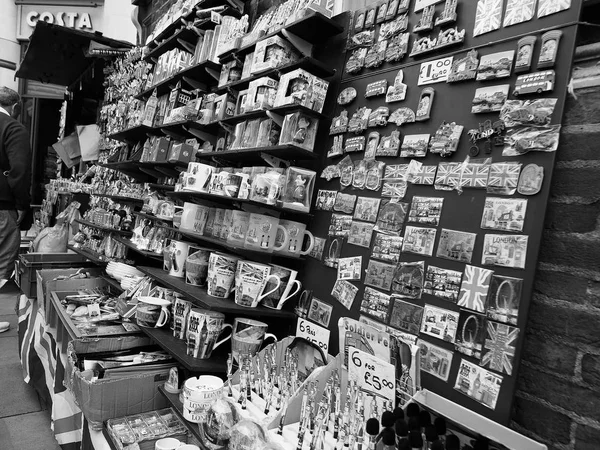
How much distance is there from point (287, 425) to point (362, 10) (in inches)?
57.2

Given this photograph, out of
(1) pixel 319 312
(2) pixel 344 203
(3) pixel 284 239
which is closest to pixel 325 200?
(2) pixel 344 203

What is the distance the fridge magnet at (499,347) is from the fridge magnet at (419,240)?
0.27m

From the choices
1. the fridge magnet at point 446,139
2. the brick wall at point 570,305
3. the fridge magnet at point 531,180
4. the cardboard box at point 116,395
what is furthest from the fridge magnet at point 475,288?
the cardboard box at point 116,395

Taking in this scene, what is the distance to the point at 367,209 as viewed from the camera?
4.76 feet

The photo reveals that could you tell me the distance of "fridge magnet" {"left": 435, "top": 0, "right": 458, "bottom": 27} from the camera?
4.10ft

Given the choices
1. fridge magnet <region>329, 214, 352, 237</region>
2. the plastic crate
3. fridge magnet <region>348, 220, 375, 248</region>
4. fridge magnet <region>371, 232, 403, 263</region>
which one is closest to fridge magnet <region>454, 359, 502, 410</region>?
fridge magnet <region>371, 232, 403, 263</region>

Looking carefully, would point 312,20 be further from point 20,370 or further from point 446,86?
point 20,370

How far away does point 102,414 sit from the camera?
5.36ft

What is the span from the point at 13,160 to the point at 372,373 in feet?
12.2

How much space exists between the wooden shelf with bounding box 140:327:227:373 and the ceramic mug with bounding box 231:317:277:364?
10cm

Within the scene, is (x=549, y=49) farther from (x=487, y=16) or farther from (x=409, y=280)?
(x=409, y=280)

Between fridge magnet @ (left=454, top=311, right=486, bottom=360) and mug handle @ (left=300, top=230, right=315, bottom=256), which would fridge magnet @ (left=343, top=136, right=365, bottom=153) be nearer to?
mug handle @ (left=300, top=230, right=315, bottom=256)

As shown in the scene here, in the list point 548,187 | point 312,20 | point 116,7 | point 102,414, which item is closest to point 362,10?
point 312,20

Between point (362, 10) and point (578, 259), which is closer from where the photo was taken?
point (578, 259)
